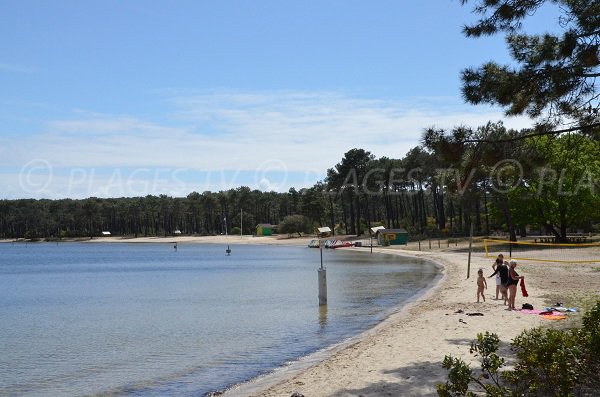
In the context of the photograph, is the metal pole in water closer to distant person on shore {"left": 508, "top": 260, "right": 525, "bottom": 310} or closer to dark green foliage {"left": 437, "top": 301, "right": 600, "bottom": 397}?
distant person on shore {"left": 508, "top": 260, "right": 525, "bottom": 310}

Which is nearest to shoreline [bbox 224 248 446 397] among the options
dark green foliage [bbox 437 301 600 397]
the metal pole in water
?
dark green foliage [bbox 437 301 600 397]

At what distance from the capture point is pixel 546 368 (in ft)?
22.5

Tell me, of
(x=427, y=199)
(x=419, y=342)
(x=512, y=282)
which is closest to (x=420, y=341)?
(x=419, y=342)

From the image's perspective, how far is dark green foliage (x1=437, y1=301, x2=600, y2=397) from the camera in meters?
6.56

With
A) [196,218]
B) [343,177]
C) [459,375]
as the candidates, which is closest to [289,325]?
[459,375]

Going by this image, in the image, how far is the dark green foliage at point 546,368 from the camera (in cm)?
656

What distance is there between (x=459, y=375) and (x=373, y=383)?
4.31 metres

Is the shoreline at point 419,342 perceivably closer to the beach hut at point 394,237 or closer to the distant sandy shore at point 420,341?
the distant sandy shore at point 420,341

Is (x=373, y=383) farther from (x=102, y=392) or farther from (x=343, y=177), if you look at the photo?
(x=343, y=177)

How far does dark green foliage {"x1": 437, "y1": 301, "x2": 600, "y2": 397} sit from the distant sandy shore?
2.32 metres

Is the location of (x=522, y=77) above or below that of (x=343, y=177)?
below

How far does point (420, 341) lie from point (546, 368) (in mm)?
7953

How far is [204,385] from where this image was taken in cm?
1309

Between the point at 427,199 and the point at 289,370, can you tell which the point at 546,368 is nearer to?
the point at 289,370
